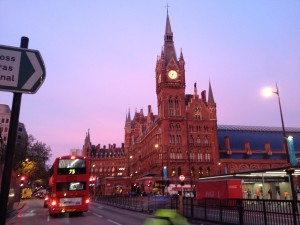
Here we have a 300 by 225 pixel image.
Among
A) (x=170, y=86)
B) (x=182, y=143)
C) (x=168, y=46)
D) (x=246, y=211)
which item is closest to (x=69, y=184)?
(x=246, y=211)

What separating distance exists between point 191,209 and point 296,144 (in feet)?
355

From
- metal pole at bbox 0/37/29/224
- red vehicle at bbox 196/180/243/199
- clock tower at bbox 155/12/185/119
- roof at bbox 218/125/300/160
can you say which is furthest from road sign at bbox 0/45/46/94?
roof at bbox 218/125/300/160

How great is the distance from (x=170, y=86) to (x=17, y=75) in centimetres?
8904

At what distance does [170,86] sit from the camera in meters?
92.2

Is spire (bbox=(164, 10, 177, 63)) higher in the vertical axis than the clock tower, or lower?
higher

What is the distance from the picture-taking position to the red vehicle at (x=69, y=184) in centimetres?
2302

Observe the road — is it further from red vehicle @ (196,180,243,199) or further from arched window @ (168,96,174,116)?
arched window @ (168,96,174,116)

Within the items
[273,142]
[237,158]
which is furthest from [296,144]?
[237,158]

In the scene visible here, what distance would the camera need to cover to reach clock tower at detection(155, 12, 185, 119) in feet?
298

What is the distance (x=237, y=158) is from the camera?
100875 mm

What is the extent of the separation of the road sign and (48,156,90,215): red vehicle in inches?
791

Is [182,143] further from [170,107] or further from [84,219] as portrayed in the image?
[84,219]

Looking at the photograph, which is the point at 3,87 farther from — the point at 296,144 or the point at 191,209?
the point at 296,144

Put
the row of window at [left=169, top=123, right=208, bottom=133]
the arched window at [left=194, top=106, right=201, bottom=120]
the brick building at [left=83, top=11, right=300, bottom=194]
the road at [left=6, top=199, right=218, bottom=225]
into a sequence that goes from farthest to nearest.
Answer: the arched window at [left=194, top=106, right=201, bottom=120]
the row of window at [left=169, top=123, right=208, bottom=133]
the brick building at [left=83, top=11, right=300, bottom=194]
the road at [left=6, top=199, right=218, bottom=225]
